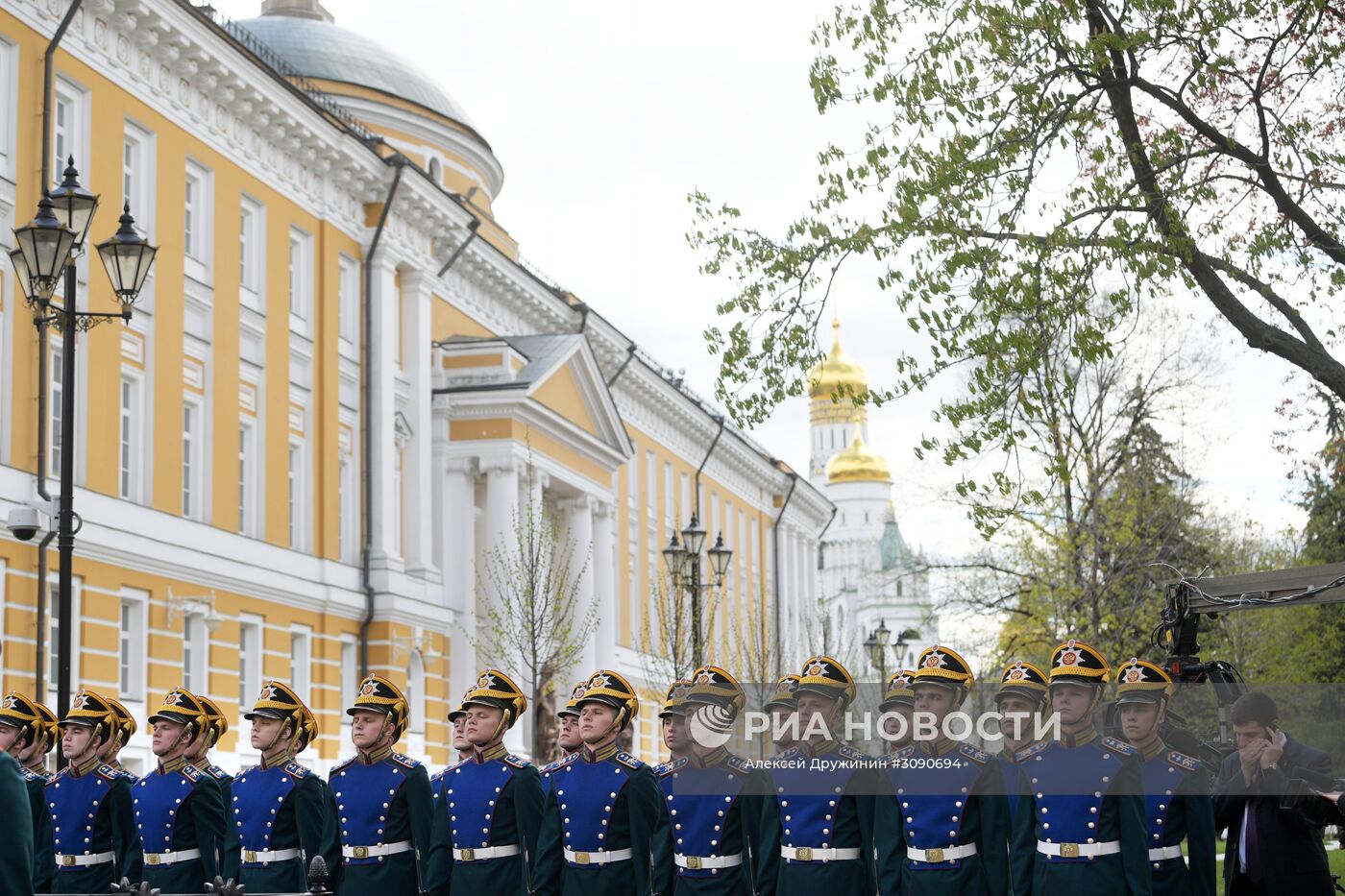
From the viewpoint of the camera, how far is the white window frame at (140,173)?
1152 inches

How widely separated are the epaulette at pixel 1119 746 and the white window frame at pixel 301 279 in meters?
27.4

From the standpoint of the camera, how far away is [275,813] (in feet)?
35.2

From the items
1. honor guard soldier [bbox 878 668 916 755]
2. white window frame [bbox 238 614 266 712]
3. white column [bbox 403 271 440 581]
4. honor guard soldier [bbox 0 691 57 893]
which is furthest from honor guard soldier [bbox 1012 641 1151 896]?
white column [bbox 403 271 440 581]

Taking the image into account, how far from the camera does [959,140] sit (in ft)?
50.2

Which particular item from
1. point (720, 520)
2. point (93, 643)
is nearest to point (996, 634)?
point (93, 643)

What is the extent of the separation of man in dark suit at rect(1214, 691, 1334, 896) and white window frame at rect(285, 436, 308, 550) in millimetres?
26367

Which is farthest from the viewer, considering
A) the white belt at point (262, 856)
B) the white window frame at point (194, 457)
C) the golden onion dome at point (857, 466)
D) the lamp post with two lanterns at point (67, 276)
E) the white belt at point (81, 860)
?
the golden onion dome at point (857, 466)

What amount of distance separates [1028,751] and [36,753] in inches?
248

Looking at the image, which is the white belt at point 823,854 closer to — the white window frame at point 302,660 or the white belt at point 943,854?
the white belt at point 943,854

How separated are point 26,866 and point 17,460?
20.3m

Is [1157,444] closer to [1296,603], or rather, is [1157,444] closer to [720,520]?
[720,520]

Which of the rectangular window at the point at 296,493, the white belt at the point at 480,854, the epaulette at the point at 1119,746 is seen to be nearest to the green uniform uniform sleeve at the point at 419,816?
the white belt at the point at 480,854

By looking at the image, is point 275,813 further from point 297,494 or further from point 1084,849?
point 297,494

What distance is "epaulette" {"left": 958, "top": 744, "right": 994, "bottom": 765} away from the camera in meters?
9.47
